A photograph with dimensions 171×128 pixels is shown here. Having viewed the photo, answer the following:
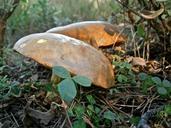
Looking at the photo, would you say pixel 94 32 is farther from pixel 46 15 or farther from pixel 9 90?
pixel 46 15

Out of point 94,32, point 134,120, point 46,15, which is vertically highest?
point 94,32

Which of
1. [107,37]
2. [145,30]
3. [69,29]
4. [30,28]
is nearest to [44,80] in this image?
[69,29]

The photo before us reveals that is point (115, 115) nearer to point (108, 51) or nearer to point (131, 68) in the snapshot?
point (131, 68)

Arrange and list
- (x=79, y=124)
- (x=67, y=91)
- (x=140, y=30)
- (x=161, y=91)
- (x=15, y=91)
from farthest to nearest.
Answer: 1. (x=140, y=30)
2. (x=15, y=91)
3. (x=161, y=91)
4. (x=79, y=124)
5. (x=67, y=91)

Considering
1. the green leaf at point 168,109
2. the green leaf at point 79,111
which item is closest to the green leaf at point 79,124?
the green leaf at point 79,111

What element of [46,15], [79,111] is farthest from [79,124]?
[46,15]

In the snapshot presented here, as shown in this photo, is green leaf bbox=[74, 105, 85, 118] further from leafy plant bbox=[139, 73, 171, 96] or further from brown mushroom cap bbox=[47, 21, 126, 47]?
brown mushroom cap bbox=[47, 21, 126, 47]

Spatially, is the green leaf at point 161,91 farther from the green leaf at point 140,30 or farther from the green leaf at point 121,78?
the green leaf at point 140,30
